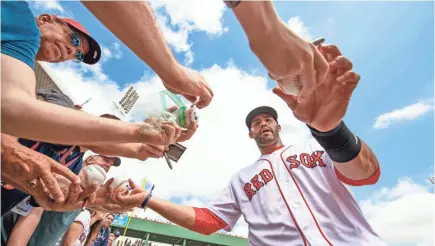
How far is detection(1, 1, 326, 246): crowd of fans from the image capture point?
102cm

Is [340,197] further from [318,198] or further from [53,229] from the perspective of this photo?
[53,229]

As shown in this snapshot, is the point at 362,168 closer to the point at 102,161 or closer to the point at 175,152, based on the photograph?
the point at 175,152

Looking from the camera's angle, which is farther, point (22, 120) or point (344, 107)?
point (344, 107)

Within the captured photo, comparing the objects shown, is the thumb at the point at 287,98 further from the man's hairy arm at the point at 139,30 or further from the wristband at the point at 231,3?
the wristband at the point at 231,3

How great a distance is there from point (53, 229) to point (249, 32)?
97.7 inches

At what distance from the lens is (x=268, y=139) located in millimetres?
2797

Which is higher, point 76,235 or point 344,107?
point 344,107

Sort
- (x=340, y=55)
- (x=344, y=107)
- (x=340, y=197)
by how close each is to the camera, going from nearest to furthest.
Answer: (x=340, y=55) → (x=344, y=107) → (x=340, y=197)

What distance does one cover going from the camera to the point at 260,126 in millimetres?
2980

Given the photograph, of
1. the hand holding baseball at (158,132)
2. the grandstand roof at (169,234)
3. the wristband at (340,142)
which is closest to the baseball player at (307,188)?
the wristband at (340,142)

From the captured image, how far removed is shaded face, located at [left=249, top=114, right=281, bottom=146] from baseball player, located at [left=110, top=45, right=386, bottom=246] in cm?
1

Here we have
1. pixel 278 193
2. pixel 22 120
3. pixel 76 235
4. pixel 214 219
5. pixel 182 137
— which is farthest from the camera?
pixel 76 235

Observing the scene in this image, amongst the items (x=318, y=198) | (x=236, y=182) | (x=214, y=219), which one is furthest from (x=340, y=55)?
(x=214, y=219)

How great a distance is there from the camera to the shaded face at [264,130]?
2.81m
